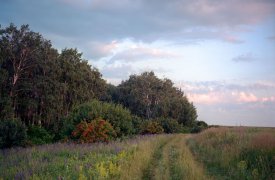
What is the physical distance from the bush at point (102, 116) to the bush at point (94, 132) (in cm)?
231

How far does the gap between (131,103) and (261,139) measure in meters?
69.8

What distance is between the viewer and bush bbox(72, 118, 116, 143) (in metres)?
27.8

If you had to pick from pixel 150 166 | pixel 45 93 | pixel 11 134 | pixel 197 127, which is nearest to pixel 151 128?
pixel 45 93

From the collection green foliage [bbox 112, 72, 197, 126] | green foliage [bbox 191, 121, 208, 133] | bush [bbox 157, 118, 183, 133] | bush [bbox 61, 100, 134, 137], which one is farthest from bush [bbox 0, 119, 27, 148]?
green foliage [bbox 112, 72, 197, 126]

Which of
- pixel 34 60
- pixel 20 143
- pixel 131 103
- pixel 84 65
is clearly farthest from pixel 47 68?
pixel 131 103

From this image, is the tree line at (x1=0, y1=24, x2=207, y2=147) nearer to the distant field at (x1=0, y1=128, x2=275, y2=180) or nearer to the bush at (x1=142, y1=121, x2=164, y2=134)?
the bush at (x1=142, y1=121, x2=164, y2=134)

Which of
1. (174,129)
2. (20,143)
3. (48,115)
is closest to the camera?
(20,143)

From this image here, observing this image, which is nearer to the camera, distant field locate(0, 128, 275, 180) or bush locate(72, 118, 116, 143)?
distant field locate(0, 128, 275, 180)

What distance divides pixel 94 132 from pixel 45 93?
25591mm

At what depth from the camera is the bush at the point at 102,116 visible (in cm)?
3200

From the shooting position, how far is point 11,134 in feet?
101

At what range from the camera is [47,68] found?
51344 mm

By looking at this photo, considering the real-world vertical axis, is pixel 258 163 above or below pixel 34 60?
below

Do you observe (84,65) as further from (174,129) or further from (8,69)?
(174,129)
